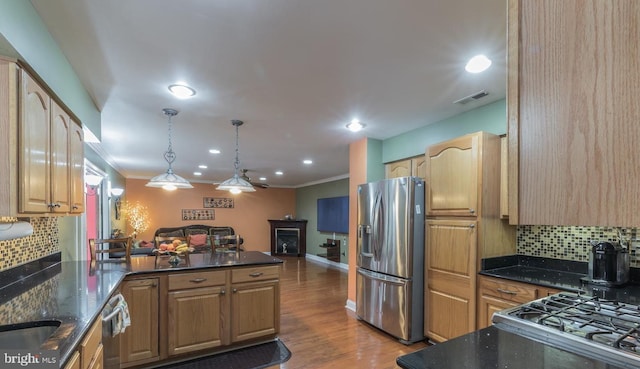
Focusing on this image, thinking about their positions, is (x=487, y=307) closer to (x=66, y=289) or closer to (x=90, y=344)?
(x=90, y=344)

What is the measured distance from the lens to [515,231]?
2863 mm

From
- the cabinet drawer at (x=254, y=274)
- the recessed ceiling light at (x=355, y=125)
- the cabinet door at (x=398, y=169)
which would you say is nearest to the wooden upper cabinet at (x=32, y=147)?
the cabinet drawer at (x=254, y=274)

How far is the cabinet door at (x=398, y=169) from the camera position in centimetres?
368

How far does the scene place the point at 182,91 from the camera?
2387mm

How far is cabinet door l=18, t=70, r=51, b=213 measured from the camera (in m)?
1.37

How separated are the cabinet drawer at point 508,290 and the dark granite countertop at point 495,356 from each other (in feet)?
4.43

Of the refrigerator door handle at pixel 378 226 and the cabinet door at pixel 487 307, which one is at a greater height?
the refrigerator door handle at pixel 378 226

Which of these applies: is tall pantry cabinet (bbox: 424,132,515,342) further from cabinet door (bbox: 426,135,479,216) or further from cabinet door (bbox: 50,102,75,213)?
cabinet door (bbox: 50,102,75,213)

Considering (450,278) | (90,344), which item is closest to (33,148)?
(90,344)

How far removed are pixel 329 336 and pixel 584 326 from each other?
257 cm

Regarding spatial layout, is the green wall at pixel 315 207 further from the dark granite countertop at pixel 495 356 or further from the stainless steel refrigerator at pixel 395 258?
the dark granite countertop at pixel 495 356

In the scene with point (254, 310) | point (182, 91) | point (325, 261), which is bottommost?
point (325, 261)

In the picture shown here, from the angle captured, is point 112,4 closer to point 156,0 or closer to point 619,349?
point 156,0

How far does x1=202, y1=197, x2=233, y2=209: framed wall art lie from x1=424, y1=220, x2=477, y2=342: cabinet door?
726 cm
